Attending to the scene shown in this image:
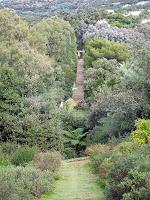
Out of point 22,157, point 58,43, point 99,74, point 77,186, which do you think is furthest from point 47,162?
point 58,43

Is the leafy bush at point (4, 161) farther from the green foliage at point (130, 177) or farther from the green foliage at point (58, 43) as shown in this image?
the green foliage at point (58, 43)

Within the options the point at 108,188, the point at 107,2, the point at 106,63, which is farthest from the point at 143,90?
the point at 107,2

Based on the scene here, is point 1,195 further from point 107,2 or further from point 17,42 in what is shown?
point 107,2

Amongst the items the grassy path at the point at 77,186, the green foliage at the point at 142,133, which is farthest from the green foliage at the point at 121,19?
the grassy path at the point at 77,186

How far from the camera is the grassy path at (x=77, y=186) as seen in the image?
14.1 m

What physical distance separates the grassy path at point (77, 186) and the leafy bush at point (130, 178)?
1140mm

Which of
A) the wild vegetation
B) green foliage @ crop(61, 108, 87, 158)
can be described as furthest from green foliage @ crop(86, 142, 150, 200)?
green foliage @ crop(61, 108, 87, 158)

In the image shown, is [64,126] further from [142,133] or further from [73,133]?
[142,133]

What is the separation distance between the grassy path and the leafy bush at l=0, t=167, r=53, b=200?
0.30 metres

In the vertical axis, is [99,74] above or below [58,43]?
below

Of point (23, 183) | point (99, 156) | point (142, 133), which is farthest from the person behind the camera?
point (142, 133)

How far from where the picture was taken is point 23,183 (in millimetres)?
13492

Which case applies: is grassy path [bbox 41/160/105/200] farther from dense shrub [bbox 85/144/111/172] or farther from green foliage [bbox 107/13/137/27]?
green foliage [bbox 107/13/137/27]

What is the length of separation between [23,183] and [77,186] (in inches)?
98.7
